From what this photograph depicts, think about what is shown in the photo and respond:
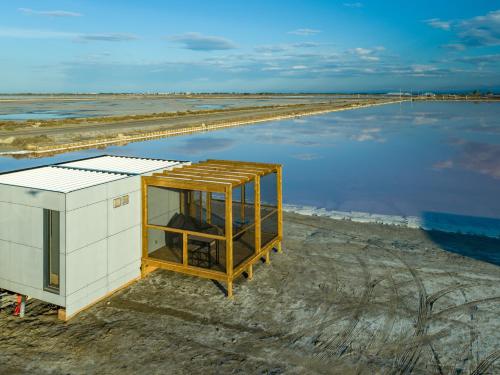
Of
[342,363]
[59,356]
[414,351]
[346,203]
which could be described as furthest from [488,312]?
[346,203]

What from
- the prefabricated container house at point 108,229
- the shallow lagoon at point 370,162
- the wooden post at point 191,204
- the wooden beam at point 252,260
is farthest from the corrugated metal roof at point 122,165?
the shallow lagoon at point 370,162

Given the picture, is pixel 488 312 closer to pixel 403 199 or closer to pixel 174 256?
pixel 174 256

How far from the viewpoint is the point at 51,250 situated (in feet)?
34.8

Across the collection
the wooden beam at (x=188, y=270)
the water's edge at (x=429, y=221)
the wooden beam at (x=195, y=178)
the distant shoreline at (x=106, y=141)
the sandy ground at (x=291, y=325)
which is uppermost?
the distant shoreline at (x=106, y=141)

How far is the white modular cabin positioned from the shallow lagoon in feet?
43.2

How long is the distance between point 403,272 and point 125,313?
8.68 metres

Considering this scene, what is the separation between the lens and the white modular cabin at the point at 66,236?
33.9ft

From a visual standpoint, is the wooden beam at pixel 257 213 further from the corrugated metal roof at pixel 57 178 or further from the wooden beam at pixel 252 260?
the corrugated metal roof at pixel 57 178

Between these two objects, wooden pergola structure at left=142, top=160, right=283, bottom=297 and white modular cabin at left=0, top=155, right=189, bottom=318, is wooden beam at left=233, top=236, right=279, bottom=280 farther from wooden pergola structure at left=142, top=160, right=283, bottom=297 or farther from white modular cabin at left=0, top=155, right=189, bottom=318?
white modular cabin at left=0, top=155, right=189, bottom=318

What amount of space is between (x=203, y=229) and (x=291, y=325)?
5.05 metres

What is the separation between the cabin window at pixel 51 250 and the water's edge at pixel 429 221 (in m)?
12.7

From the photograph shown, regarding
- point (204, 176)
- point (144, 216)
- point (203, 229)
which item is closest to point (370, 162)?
point (203, 229)

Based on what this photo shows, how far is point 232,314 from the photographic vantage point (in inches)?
430

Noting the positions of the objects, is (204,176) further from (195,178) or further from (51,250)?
(51,250)
